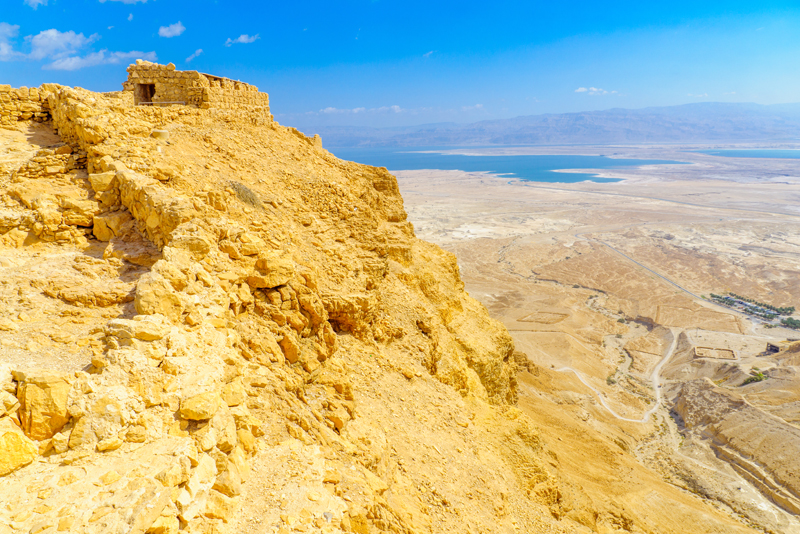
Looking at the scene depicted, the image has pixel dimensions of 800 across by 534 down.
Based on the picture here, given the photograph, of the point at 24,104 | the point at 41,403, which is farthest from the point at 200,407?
the point at 24,104

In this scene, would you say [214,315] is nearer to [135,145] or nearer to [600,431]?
[135,145]

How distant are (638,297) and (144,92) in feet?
137

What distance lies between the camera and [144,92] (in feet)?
38.5

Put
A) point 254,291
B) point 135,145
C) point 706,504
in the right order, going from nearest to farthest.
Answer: point 254,291 → point 135,145 → point 706,504

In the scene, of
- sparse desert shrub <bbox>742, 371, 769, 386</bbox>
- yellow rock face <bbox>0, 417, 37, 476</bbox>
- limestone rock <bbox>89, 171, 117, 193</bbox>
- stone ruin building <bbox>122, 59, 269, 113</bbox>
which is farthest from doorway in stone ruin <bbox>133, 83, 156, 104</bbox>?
sparse desert shrub <bbox>742, 371, 769, 386</bbox>

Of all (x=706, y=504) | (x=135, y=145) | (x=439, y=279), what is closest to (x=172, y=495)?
(x=135, y=145)

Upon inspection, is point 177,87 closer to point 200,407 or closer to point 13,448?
point 200,407

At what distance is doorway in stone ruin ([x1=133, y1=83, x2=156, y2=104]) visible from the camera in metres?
11.5

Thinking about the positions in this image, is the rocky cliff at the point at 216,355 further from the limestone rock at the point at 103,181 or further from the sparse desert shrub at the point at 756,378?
the sparse desert shrub at the point at 756,378

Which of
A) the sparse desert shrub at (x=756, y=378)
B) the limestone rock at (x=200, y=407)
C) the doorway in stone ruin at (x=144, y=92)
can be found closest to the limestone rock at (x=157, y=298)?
the limestone rock at (x=200, y=407)

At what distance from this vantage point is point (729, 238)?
2351 inches

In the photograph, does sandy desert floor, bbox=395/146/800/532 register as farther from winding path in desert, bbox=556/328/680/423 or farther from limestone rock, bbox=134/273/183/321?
limestone rock, bbox=134/273/183/321

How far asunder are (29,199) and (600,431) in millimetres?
20599

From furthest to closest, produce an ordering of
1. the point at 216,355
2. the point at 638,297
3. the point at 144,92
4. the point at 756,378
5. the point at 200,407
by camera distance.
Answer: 1. the point at 638,297
2. the point at 756,378
3. the point at 144,92
4. the point at 216,355
5. the point at 200,407
